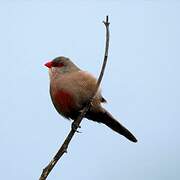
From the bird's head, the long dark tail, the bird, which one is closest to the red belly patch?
the bird

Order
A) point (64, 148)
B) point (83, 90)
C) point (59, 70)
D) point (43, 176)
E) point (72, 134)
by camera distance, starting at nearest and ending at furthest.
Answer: point (43, 176)
point (64, 148)
point (72, 134)
point (83, 90)
point (59, 70)

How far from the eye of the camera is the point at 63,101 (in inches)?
210

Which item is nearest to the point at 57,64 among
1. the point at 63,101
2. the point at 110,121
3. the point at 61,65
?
the point at 61,65

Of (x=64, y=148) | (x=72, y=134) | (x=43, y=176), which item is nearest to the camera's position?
(x=43, y=176)

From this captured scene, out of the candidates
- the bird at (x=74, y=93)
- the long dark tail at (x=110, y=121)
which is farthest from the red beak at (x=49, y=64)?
the long dark tail at (x=110, y=121)

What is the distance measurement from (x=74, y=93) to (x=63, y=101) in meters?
0.16

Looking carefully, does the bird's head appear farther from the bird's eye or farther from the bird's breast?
the bird's breast

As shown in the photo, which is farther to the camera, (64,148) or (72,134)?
(72,134)

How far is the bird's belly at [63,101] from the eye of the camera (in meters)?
5.29

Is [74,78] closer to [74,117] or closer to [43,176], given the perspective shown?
[74,117]

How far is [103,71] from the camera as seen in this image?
334cm

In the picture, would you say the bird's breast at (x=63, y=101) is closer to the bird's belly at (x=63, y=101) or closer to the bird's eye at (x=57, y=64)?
the bird's belly at (x=63, y=101)

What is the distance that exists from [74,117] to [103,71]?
7.37 feet

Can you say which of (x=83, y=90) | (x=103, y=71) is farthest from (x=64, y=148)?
(x=83, y=90)
